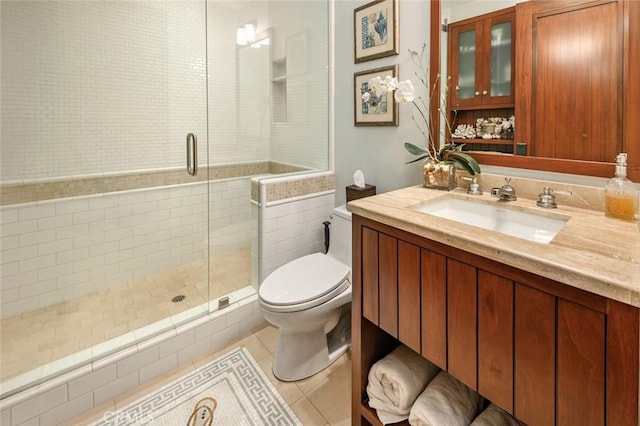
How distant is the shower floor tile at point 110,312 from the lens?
159 centimetres

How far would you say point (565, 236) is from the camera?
0.83 m

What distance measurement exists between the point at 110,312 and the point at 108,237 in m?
0.55

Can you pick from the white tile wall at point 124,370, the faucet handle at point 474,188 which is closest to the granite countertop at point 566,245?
the faucet handle at point 474,188

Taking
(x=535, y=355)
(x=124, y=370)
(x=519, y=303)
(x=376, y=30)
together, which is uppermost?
(x=376, y=30)

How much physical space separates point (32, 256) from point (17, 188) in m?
0.41

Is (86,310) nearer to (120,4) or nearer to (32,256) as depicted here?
(32,256)

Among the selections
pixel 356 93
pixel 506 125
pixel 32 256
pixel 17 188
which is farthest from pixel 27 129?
pixel 506 125

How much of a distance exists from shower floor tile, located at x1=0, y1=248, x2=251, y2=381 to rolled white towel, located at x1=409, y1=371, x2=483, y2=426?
4.32 feet

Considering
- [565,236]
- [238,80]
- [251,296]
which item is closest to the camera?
[565,236]

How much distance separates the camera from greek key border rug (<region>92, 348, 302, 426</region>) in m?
1.37

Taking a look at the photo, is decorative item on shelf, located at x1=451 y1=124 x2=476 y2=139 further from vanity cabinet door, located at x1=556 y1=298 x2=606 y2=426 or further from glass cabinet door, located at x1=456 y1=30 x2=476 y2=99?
vanity cabinet door, located at x1=556 y1=298 x2=606 y2=426

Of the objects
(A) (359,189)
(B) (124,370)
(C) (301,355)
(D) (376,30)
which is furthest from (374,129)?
(B) (124,370)

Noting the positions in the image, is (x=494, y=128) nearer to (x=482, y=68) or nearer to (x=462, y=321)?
(x=482, y=68)

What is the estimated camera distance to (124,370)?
1.54m
